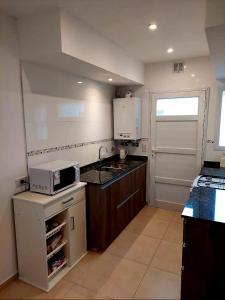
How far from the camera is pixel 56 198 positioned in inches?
84.4

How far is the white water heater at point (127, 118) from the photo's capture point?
3736 mm

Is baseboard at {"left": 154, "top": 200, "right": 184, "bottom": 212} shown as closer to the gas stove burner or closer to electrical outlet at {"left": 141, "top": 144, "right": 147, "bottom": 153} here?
electrical outlet at {"left": 141, "top": 144, "right": 147, "bottom": 153}

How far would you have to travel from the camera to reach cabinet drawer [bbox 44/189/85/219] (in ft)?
6.82

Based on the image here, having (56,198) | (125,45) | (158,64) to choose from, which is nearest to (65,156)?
(56,198)

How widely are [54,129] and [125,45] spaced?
1461mm

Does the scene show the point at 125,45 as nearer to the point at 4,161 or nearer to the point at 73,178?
the point at 73,178

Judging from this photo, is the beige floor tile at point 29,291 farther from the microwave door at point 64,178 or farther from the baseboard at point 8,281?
the microwave door at point 64,178

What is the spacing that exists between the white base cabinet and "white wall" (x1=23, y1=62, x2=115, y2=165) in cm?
51

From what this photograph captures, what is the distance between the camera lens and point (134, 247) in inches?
112

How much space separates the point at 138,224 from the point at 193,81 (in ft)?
8.13

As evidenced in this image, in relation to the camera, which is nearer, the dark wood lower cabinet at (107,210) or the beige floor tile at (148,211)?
the dark wood lower cabinet at (107,210)

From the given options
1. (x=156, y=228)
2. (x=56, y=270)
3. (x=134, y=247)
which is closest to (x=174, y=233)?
(x=156, y=228)

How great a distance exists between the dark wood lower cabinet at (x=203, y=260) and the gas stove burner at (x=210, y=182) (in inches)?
36.0

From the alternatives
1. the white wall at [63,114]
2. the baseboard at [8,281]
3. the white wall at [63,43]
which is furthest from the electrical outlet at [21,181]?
the white wall at [63,43]
